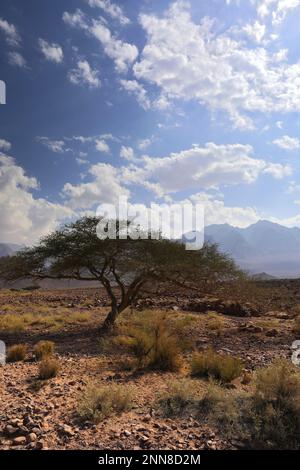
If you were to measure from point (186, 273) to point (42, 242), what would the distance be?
6635mm

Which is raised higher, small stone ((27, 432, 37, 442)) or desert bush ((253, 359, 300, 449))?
desert bush ((253, 359, 300, 449))

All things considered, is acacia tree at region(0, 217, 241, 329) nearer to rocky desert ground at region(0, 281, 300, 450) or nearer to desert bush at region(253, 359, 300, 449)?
rocky desert ground at region(0, 281, 300, 450)

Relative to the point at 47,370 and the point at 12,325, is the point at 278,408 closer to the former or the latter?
the point at 47,370

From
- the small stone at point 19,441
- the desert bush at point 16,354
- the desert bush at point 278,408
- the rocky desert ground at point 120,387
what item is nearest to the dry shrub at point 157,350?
the rocky desert ground at point 120,387

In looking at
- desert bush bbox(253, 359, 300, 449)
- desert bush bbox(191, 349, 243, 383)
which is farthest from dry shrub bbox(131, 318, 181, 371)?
desert bush bbox(253, 359, 300, 449)

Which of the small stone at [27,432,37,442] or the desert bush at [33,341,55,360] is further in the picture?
the desert bush at [33,341,55,360]

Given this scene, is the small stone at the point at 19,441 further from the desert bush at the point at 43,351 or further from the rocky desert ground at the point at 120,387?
the desert bush at the point at 43,351

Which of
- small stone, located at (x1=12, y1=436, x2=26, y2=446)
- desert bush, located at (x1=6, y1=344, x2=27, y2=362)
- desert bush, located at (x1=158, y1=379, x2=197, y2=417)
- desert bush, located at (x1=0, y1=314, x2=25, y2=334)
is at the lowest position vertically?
desert bush, located at (x1=0, y1=314, x2=25, y2=334)

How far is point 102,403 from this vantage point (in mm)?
7078

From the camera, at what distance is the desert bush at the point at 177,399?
23.5ft

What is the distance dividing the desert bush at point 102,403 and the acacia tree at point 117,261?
8.86 meters

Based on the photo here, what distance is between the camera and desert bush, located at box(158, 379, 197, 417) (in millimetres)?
7168

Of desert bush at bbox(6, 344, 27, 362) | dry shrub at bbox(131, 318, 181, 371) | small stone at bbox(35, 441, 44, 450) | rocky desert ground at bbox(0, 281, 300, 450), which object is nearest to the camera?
small stone at bbox(35, 441, 44, 450)

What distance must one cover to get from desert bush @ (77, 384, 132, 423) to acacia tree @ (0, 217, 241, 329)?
8.86 meters
